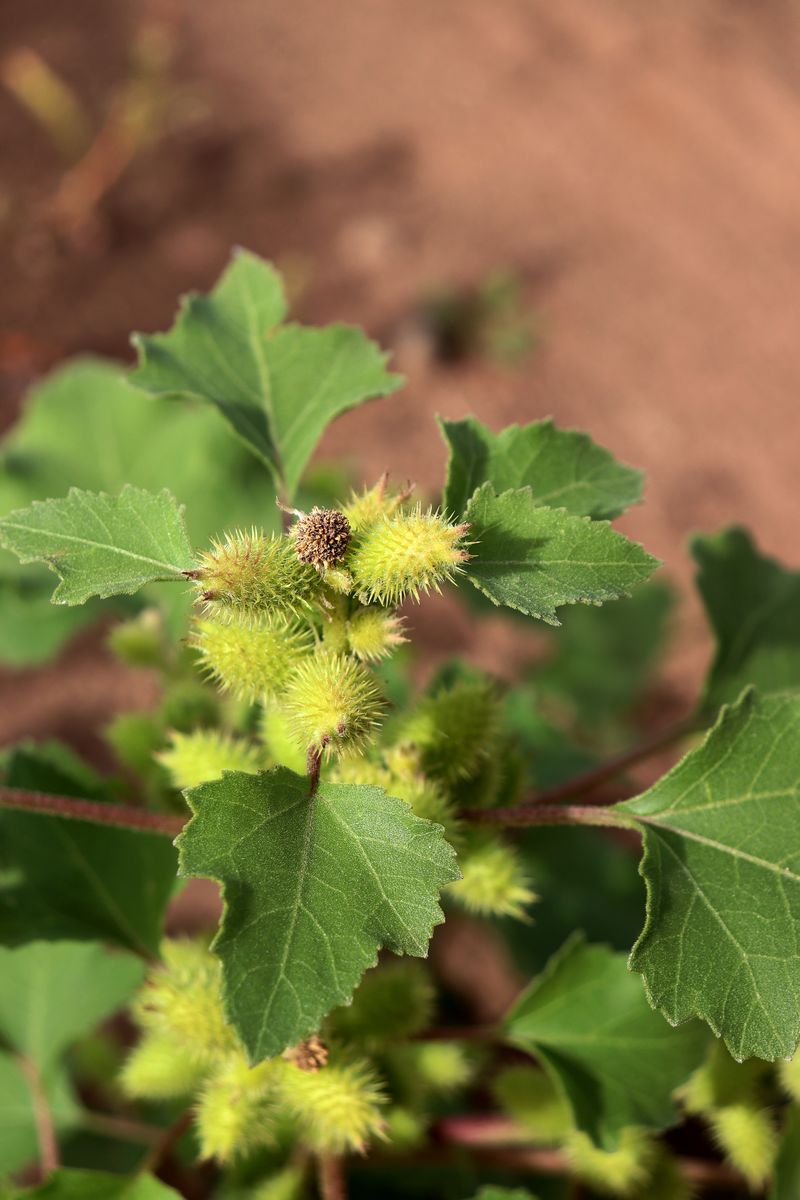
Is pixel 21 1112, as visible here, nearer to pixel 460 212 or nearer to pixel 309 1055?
pixel 309 1055

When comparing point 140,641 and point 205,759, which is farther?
point 140,641

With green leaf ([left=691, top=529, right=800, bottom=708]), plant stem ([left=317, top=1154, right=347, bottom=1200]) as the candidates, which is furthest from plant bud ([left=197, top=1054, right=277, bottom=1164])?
green leaf ([left=691, top=529, right=800, bottom=708])

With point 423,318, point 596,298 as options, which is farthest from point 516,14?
point 423,318

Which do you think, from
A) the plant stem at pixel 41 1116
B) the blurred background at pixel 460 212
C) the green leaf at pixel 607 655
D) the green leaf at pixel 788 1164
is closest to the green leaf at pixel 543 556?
the green leaf at pixel 788 1164

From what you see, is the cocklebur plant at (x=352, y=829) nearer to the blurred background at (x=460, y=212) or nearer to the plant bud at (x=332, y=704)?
the plant bud at (x=332, y=704)

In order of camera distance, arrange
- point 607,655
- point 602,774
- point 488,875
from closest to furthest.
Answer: point 488,875
point 602,774
point 607,655

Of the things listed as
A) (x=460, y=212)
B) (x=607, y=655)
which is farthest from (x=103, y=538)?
(x=460, y=212)
